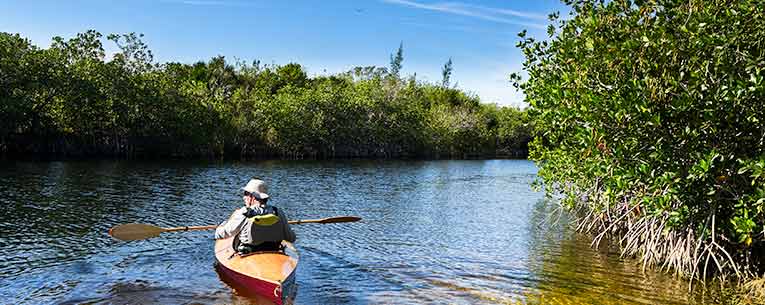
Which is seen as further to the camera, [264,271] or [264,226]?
[264,226]

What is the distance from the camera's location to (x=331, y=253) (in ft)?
49.1

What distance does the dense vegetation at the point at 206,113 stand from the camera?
45312 millimetres

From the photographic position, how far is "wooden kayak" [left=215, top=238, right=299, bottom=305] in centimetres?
990

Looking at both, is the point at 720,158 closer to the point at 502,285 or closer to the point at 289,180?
the point at 502,285

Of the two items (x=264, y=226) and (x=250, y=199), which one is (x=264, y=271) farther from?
(x=250, y=199)

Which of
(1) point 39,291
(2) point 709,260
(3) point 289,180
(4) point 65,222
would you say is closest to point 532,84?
(2) point 709,260

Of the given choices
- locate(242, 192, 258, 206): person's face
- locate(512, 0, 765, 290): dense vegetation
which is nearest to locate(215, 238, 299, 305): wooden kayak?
locate(242, 192, 258, 206): person's face

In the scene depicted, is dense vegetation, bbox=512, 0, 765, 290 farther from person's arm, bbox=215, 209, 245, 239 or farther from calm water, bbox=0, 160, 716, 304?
person's arm, bbox=215, 209, 245, 239

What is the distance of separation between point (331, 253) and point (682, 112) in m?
8.94

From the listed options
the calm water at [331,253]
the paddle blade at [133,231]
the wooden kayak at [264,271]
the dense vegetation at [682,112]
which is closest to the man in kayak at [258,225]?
the wooden kayak at [264,271]

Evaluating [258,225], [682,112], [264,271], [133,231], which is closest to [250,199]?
[258,225]

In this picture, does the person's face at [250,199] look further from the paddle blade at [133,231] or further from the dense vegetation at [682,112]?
the dense vegetation at [682,112]

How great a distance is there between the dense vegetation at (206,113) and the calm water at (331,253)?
4073 mm

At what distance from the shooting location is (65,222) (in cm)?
1773
